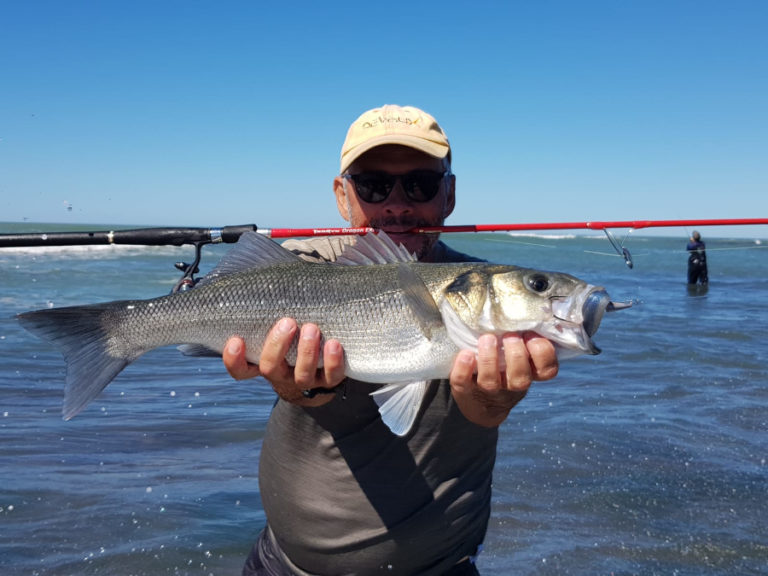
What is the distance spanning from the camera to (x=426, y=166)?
11.6 feet

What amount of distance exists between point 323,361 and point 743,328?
14.6m

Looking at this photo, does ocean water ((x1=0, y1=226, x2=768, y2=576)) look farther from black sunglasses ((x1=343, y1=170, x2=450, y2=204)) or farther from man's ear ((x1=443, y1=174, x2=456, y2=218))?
black sunglasses ((x1=343, y1=170, x2=450, y2=204))

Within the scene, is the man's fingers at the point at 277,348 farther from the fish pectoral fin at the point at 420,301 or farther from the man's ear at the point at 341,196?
the man's ear at the point at 341,196

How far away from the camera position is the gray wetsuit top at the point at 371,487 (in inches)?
115

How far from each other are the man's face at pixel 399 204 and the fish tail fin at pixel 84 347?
1449 millimetres

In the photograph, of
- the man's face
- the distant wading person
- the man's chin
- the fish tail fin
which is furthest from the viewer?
the distant wading person

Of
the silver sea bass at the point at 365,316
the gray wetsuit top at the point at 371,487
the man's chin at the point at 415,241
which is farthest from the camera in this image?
the man's chin at the point at 415,241

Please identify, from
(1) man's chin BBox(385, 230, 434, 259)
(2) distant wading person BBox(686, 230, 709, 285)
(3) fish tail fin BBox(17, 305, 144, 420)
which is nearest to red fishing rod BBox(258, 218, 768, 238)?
(1) man's chin BBox(385, 230, 434, 259)

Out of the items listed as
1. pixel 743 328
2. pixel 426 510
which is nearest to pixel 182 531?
pixel 426 510

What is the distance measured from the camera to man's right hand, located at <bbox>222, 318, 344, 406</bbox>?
272cm

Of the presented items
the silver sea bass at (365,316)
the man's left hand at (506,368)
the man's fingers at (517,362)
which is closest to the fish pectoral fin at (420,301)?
the silver sea bass at (365,316)

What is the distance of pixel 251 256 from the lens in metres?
3.08

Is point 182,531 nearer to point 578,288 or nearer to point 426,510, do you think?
point 426,510

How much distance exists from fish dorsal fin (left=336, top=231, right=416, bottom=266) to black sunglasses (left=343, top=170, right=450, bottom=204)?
0.67 metres
